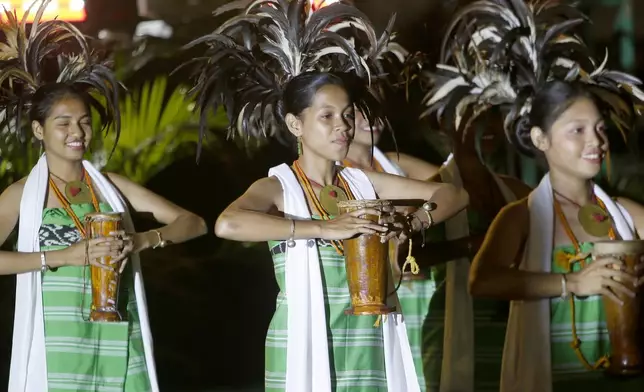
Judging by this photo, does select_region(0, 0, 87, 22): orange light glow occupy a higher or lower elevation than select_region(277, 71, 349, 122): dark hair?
higher

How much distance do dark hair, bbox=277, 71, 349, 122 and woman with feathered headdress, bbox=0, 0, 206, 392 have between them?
615mm

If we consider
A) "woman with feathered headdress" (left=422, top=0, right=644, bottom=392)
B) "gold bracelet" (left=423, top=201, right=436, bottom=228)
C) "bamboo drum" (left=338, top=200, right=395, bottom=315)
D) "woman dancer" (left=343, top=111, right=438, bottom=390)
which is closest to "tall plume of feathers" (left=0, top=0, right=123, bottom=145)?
"woman dancer" (left=343, top=111, right=438, bottom=390)

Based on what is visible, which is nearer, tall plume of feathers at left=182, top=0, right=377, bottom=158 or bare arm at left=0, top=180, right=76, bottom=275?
bare arm at left=0, top=180, right=76, bottom=275

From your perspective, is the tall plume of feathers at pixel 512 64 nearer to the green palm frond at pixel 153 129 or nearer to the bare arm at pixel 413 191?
the bare arm at pixel 413 191

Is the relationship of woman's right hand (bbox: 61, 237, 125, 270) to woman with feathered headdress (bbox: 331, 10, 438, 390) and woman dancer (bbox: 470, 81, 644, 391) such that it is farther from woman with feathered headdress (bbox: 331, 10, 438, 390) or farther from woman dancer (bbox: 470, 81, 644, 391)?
woman dancer (bbox: 470, 81, 644, 391)

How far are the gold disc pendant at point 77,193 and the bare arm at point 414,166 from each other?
125 cm

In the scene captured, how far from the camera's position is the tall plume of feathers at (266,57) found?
3969 millimetres

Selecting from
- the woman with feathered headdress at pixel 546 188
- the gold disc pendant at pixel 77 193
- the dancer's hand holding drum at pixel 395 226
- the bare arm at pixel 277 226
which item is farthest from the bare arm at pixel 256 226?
the woman with feathered headdress at pixel 546 188

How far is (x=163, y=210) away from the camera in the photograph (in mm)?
4066

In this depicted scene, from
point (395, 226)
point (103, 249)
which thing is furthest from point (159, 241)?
point (395, 226)

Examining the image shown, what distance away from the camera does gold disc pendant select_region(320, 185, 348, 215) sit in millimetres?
3812

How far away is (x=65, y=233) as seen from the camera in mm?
3877

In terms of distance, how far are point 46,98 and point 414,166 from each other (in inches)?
59.6

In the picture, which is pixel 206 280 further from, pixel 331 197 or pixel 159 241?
pixel 331 197
